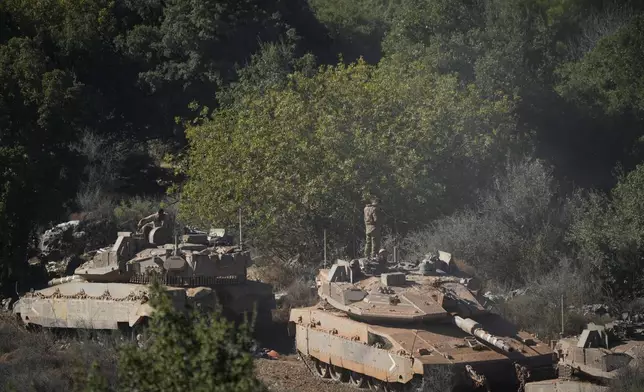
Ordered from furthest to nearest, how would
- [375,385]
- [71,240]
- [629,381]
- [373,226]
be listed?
[71,240] < [373,226] < [375,385] < [629,381]

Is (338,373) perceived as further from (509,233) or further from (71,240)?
(71,240)

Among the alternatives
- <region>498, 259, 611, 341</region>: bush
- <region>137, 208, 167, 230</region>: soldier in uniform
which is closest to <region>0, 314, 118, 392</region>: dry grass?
<region>137, 208, 167, 230</region>: soldier in uniform

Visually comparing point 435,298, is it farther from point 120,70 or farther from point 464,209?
point 120,70

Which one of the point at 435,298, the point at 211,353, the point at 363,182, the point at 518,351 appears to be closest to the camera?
the point at 211,353

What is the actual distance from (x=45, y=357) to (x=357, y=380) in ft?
17.8

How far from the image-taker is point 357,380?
21.1m

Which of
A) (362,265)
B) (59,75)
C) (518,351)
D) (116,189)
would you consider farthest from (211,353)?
(116,189)

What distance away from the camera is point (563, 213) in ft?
109

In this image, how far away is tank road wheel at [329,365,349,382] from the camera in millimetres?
21438

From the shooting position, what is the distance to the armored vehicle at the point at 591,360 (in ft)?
61.2

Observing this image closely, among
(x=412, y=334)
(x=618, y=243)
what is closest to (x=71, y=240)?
(x=618, y=243)

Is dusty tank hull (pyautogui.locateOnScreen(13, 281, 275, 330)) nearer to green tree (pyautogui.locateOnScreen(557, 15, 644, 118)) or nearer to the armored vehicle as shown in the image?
the armored vehicle

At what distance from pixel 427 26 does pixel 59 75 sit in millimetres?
12862

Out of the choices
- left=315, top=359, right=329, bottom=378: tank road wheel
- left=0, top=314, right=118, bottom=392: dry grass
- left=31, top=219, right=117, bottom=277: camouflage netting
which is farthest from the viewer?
left=31, top=219, right=117, bottom=277: camouflage netting
